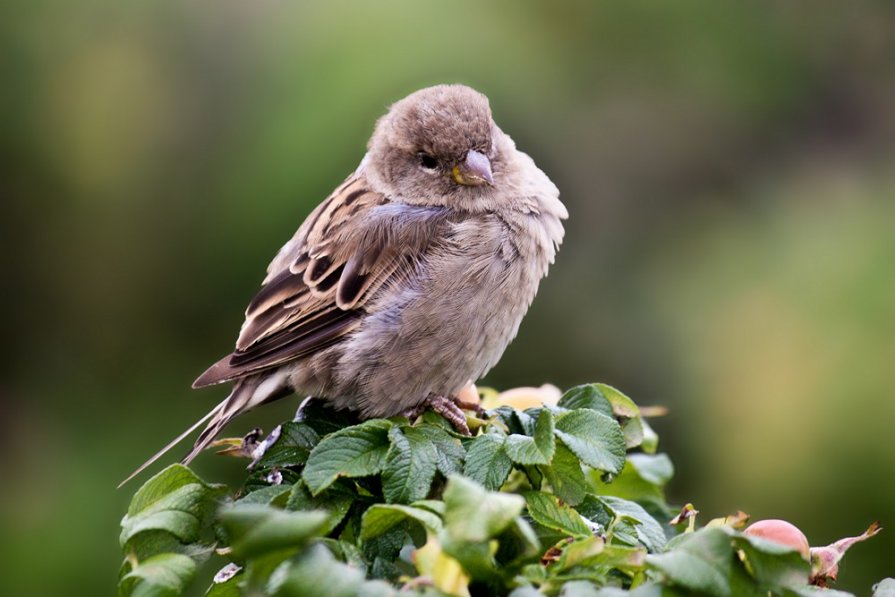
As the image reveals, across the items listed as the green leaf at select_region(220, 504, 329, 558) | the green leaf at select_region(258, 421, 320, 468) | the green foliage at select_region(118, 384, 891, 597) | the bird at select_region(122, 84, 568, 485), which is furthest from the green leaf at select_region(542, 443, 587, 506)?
the bird at select_region(122, 84, 568, 485)

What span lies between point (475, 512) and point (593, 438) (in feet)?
1.31

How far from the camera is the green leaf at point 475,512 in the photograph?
1126 millimetres

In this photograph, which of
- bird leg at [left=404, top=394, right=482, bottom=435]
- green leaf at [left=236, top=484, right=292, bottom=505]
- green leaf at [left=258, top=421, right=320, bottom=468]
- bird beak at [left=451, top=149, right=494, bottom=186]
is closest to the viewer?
green leaf at [left=236, top=484, right=292, bottom=505]

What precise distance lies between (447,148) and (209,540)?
1326 millimetres

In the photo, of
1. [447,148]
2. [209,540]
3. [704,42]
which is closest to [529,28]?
[704,42]

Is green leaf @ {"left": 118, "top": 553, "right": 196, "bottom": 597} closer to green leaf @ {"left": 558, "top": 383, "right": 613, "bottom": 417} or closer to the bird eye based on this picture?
green leaf @ {"left": 558, "top": 383, "right": 613, "bottom": 417}

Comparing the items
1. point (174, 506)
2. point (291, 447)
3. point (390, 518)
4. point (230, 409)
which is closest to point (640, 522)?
point (390, 518)

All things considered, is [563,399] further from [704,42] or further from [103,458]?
[704,42]

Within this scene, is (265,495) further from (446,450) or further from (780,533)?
(780,533)

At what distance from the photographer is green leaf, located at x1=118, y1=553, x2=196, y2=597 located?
1232 mm

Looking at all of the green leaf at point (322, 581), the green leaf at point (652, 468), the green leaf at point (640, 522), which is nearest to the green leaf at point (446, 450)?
the green leaf at point (640, 522)

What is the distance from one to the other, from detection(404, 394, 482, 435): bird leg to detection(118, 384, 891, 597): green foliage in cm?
3

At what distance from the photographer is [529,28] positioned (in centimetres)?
416

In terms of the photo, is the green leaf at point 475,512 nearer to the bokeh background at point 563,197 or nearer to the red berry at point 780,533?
the red berry at point 780,533
